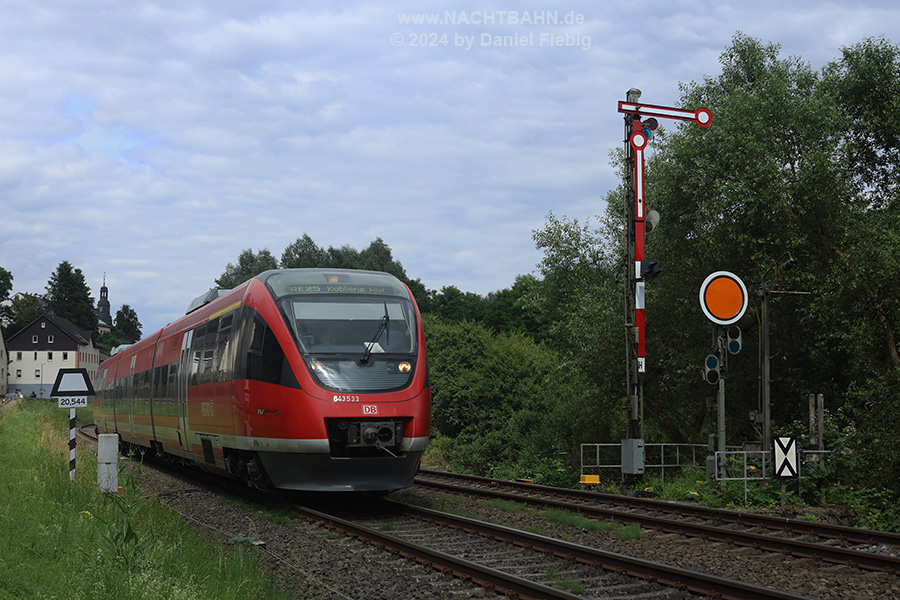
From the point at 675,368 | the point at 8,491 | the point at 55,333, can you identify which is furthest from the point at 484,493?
the point at 55,333

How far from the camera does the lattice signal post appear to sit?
18.1m

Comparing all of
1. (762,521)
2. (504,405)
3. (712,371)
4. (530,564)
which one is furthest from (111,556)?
(504,405)

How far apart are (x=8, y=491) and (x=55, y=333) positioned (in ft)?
393

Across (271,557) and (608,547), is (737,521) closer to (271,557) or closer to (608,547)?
(608,547)

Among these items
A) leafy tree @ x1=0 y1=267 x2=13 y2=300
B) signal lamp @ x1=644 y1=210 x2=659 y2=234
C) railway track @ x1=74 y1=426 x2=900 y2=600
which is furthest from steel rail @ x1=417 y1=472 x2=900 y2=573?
leafy tree @ x1=0 y1=267 x2=13 y2=300

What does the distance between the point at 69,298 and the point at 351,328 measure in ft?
445

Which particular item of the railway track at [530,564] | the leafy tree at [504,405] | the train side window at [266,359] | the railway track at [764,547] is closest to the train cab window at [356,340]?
the train side window at [266,359]

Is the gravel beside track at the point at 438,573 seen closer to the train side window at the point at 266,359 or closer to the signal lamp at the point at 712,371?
the train side window at the point at 266,359

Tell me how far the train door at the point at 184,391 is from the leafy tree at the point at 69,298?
127 m

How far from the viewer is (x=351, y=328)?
484 inches

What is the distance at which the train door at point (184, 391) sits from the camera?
16917 millimetres

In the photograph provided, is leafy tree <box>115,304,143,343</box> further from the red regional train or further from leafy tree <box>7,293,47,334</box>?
the red regional train

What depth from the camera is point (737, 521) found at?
1179cm

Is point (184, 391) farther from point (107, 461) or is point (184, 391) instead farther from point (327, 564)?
point (327, 564)
